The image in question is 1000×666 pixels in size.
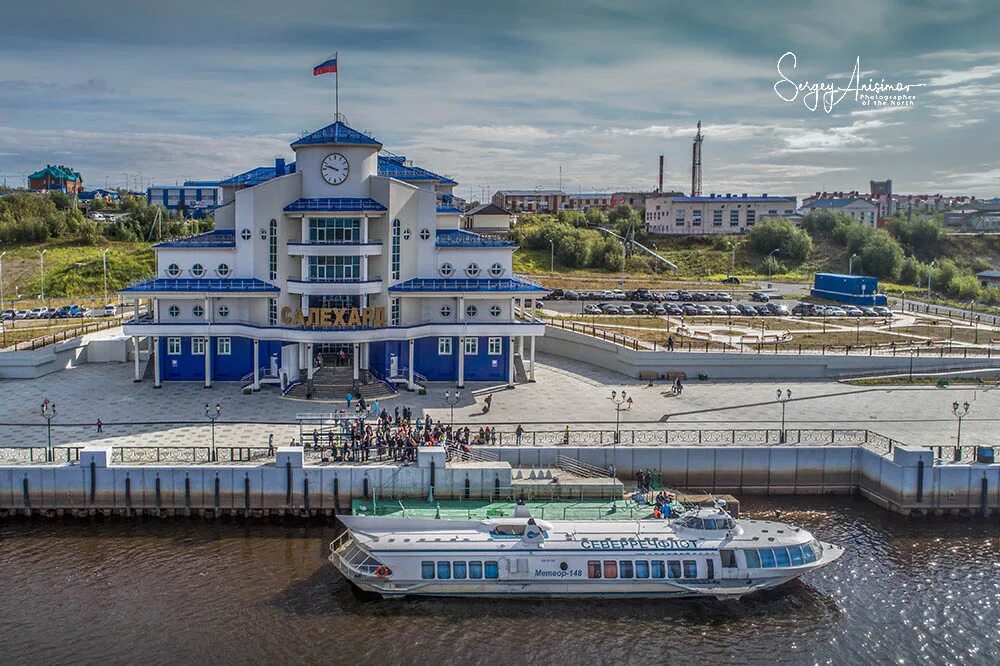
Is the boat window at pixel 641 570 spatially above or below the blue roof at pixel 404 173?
below

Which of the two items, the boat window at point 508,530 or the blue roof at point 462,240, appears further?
the blue roof at point 462,240

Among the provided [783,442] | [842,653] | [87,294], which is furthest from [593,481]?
[87,294]

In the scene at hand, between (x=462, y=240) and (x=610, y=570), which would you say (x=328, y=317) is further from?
(x=610, y=570)

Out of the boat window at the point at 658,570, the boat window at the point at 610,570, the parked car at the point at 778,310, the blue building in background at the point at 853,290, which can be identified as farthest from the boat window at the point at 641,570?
the blue building in background at the point at 853,290

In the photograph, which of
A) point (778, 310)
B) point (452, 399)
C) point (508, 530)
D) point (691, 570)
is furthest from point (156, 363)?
point (778, 310)

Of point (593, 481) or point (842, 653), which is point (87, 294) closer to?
point (593, 481)

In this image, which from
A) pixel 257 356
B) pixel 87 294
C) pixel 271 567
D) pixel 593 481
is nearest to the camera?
pixel 271 567

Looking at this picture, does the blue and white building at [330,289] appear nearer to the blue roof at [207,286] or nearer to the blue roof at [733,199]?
the blue roof at [207,286]

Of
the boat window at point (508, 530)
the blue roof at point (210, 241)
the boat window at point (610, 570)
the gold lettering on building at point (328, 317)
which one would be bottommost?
the boat window at point (610, 570)

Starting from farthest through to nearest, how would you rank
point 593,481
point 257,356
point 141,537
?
point 257,356
point 593,481
point 141,537
